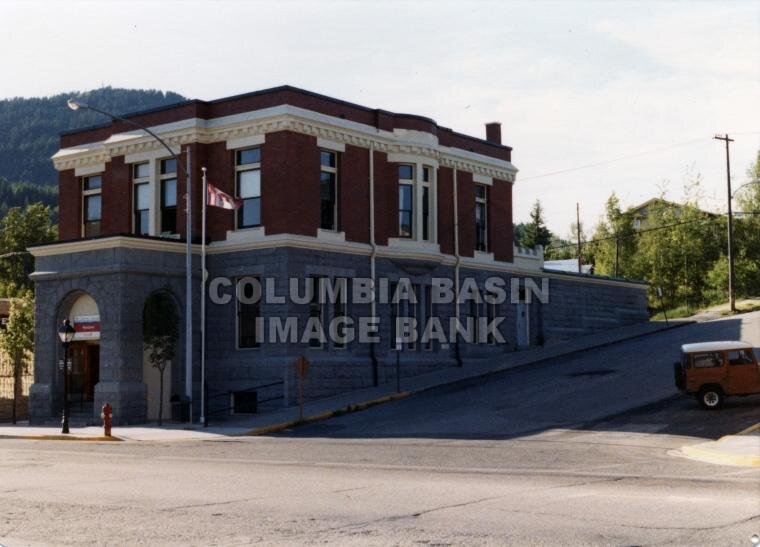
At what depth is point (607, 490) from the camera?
1459 centimetres

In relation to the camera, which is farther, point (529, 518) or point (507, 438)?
point (507, 438)

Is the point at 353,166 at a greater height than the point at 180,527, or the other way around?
the point at 353,166

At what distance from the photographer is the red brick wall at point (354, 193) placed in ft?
126

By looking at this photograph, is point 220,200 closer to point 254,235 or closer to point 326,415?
point 254,235

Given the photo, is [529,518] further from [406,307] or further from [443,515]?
[406,307]

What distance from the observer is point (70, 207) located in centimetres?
4362

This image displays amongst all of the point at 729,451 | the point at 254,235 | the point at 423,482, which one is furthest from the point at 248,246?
the point at 423,482

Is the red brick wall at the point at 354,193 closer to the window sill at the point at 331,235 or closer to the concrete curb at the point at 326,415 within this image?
the window sill at the point at 331,235

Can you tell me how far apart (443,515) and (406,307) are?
28.6 m

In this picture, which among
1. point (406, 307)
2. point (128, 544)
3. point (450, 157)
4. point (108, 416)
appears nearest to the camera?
point (128, 544)

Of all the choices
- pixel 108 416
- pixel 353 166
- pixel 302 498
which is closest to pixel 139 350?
Answer: pixel 108 416

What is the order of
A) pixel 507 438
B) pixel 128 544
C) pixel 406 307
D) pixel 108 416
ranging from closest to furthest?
pixel 128 544 → pixel 507 438 → pixel 108 416 → pixel 406 307

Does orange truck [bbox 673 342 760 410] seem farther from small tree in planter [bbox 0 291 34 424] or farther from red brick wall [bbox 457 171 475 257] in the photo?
small tree in planter [bbox 0 291 34 424]

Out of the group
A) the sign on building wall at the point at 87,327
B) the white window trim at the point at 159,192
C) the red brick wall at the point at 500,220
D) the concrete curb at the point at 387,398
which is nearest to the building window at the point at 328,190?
the white window trim at the point at 159,192
